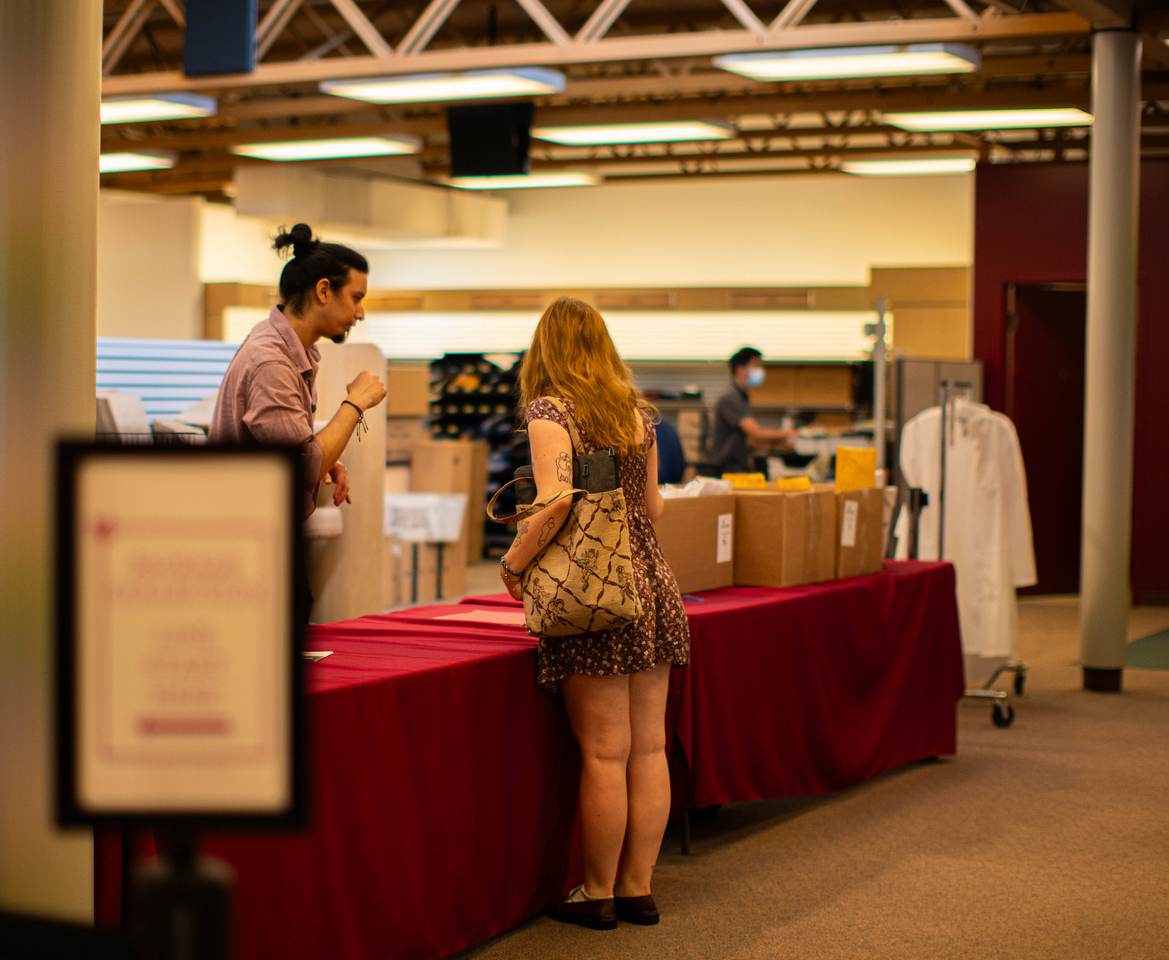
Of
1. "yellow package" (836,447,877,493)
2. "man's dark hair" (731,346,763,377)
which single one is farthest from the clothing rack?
"man's dark hair" (731,346,763,377)

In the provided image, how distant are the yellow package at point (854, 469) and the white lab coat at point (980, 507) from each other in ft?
4.72

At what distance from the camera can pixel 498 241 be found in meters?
14.6

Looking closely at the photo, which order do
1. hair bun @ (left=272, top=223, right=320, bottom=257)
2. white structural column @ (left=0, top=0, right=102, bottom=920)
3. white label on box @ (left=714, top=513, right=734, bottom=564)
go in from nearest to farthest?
1. white structural column @ (left=0, top=0, right=102, bottom=920)
2. hair bun @ (left=272, top=223, right=320, bottom=257)
3. white label on box @ (left=714, top=513, right=734, bottom=564)

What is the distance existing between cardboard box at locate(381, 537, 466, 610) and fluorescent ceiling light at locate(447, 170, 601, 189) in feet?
8.64

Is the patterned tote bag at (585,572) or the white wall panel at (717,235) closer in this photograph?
the patterned tote bag at (585,572)

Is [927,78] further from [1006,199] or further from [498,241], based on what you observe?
[498,241]

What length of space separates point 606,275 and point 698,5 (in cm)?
492

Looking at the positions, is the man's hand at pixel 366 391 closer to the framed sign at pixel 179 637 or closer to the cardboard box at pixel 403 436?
the framed sign at pixel 179 637

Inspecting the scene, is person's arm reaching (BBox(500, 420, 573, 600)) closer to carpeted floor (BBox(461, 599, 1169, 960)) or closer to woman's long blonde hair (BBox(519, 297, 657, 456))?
woman's long blonde hair (BBox(519, 297, 657, 456))

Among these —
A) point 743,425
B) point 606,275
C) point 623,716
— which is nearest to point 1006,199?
point 743,425

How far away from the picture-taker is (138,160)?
11.4 meters

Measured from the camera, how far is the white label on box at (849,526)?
4.59 meters

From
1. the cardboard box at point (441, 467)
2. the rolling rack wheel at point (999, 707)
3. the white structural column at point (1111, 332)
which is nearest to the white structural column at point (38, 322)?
the rolling rack wheel at point (999, 707)

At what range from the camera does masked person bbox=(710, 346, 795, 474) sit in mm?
8102
